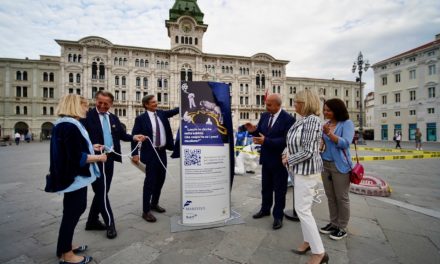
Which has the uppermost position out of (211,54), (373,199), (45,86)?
(211,54)

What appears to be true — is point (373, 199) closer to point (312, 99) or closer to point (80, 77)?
point (312, 99)

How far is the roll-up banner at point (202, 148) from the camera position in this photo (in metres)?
3.34

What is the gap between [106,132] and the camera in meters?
3.32

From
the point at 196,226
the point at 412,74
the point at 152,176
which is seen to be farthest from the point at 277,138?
the point at 412,74

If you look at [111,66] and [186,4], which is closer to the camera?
[111,66]

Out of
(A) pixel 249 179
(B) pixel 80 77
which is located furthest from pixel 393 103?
(B) pixel 80 77

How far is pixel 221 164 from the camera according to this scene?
345 cm

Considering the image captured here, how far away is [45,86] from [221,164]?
51020 mm

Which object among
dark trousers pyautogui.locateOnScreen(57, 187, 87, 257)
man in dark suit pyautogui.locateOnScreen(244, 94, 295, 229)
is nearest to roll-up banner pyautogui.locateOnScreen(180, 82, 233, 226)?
man in dark suit pyautogui.locateOnScreen(244, 94, 295, 229)

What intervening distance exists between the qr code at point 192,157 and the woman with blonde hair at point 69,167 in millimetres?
1155

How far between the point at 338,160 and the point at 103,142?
3.37m

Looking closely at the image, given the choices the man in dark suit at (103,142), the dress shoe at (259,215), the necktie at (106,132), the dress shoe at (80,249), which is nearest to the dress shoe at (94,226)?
the man in dark suit at (103,142)

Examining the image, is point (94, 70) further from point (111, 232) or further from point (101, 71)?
point (111, 232)

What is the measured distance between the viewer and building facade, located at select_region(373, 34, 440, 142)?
30328mm
